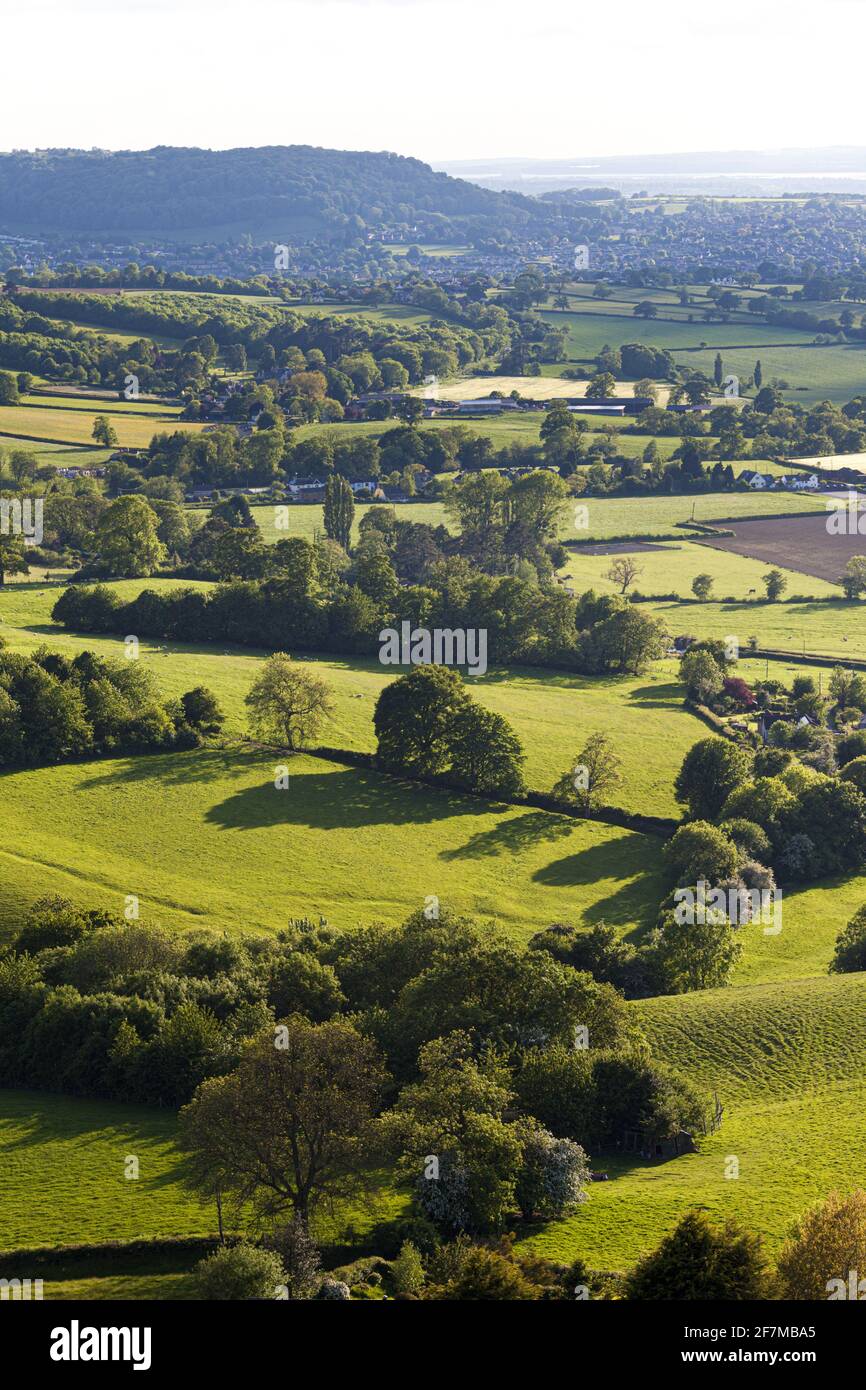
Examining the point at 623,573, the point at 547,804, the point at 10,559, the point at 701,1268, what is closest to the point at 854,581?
the point at 623,573

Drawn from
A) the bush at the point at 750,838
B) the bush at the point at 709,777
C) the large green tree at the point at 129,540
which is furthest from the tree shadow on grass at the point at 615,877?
the large green tree at the point at 129,540

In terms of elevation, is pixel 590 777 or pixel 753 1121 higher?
pixel 590 777

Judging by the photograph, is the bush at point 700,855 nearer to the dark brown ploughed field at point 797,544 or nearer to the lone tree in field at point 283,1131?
the lone tree in field at point 283,1131

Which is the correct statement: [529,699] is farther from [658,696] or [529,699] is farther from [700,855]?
[700,855]

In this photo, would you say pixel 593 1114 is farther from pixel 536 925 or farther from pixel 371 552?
pixel 371 552

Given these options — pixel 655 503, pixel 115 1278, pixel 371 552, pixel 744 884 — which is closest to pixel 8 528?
pixel 371 552

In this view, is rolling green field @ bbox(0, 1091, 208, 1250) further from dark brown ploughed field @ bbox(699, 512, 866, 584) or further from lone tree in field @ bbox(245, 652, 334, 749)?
dark brown ploughed field @ bbox(699, 512, 866, 584)
